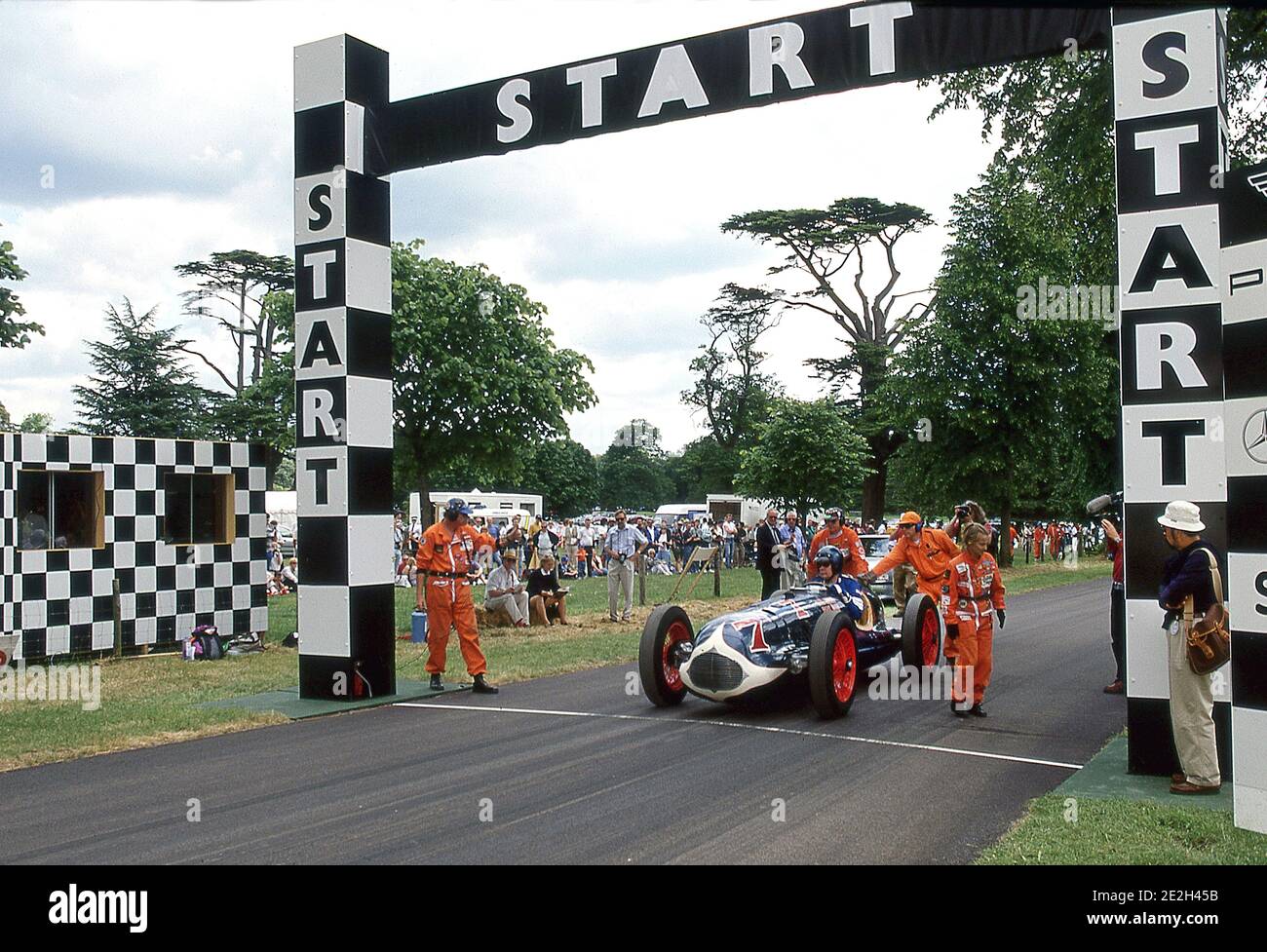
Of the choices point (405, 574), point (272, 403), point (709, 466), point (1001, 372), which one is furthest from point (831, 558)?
point (709, 466)

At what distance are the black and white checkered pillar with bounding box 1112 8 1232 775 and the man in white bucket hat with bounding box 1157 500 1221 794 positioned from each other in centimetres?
40

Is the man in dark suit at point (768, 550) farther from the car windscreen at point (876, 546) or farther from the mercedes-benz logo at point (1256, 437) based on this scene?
the mercedes-benz logo at point (1256, 437)

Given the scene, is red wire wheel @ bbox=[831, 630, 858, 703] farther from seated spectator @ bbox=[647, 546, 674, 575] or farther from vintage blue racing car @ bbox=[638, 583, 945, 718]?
seated spectator @ bbox=[647, 546, 674, 575]

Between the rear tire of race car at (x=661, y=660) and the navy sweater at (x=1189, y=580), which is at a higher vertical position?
the navy sweater at (x=1189, y=580)

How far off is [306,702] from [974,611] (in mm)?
6112

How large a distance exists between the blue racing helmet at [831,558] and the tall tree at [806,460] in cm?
1729

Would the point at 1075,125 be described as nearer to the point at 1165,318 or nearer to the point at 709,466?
the point at 1165,318

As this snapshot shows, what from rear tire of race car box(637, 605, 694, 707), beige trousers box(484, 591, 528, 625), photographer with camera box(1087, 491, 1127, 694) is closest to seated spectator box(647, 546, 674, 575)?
beige trousers box(484, 591, 528, 625)

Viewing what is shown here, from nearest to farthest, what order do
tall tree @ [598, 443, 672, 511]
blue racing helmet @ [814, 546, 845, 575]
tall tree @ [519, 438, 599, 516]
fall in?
blue racing helmet @ [814, 546, 845, 575], tall tree @ [519, 438, 599, 516], tall tree @ [598, 443, 672, 511]

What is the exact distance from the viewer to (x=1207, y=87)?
7.09 metres

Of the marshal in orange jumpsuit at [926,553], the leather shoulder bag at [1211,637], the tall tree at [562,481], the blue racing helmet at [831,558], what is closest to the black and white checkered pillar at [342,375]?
the blue racing helmet at [831,558]

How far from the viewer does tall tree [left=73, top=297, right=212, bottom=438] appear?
39.2 metres

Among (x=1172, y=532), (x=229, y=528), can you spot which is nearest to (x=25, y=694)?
(x=229, y=528)

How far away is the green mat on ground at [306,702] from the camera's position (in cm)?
961
